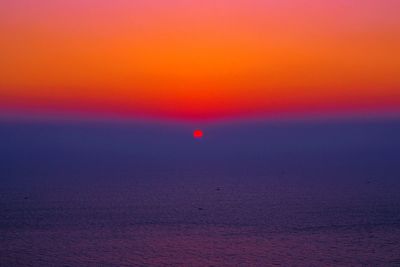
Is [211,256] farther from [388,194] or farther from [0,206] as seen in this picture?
[388,194]

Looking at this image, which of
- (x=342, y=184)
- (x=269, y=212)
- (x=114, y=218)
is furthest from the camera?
(x=342, y=184)

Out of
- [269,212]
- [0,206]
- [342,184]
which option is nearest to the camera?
[269,212]

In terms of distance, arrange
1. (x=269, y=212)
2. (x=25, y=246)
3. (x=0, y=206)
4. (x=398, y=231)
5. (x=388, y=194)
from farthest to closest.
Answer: (x=388, y=194), (x=0, y=206), (x=269, y=212), (x=398, y=231), (x=25, y=246)

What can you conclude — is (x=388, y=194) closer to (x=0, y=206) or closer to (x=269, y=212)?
(x=269, y=212)

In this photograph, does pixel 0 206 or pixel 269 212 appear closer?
pixel 269 212

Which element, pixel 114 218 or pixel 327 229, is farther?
pixel 114 218

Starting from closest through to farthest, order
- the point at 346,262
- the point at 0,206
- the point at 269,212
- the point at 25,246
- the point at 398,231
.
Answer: the point at 346,262
the point at 25,246
the point at 398,231
the point at 269,212
the point at 0,206

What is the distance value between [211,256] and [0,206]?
150ft

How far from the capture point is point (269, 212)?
76125mm

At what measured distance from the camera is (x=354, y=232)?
196 ft

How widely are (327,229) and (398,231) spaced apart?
24.1 ft

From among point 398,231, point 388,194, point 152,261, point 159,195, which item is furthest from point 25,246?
point 388,194

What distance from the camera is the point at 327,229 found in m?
62.1

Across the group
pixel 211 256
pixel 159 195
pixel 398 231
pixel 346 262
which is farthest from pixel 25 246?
pixel 159 195
